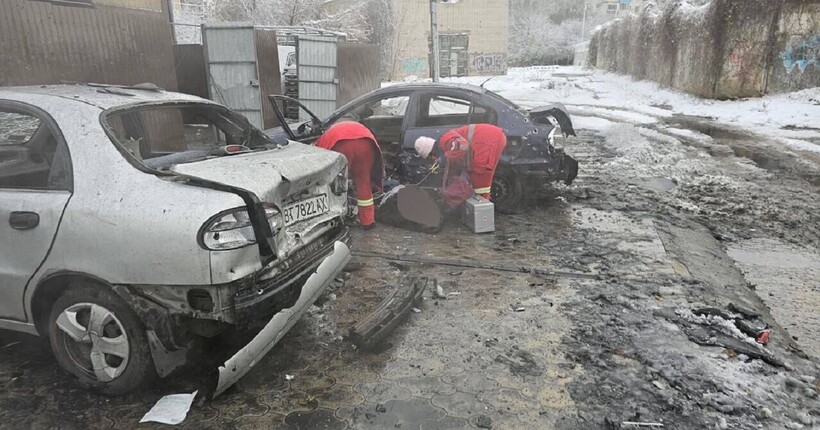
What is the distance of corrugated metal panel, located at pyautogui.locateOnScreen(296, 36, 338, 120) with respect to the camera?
12.5m

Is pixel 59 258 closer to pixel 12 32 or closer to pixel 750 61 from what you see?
pixel 12 32

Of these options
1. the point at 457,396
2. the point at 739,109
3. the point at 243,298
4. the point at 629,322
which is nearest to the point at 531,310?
the point at 629,322

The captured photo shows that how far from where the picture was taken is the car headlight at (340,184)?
3.72 meters

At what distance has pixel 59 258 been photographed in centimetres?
278

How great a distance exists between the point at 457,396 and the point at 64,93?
2893 millimetres

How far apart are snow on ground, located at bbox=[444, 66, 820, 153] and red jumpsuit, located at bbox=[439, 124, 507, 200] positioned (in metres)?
8.75

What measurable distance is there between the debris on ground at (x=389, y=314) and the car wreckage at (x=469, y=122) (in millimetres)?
2305

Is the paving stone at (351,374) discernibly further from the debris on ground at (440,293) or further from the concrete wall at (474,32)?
the concrete wall at (474,32)

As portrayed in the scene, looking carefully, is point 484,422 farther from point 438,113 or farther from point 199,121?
point 438,113

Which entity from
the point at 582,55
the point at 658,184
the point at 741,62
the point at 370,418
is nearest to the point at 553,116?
the point at 658,184

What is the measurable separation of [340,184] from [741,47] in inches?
754

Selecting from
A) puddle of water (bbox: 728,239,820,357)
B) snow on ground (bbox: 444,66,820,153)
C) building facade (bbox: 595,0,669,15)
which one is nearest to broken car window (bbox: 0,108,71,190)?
puddle of water (bbox: 728,239,820,357)

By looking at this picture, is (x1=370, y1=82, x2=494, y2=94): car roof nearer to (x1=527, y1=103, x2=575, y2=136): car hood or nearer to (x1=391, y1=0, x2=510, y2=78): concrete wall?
(x1=527, y1=103, x2=575, y2=136): car hood

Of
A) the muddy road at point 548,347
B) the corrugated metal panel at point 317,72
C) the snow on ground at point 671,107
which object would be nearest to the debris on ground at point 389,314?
the muddy road at point 548,347
